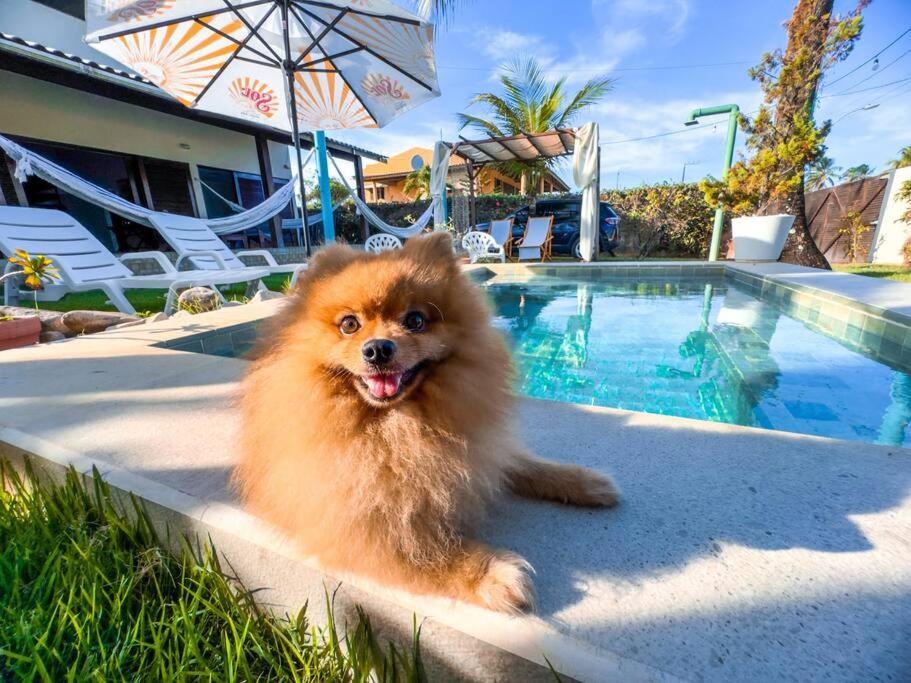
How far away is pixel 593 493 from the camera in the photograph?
4.07 feet

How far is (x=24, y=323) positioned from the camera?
3.39 m

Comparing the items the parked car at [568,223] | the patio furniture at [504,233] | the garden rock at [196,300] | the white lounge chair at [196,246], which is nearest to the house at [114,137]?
the white lounge chair at [196,246]

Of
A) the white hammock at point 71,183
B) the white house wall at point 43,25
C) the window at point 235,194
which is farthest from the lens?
the window at point 235,194

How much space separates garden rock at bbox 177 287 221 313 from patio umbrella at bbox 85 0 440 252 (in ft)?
6.62

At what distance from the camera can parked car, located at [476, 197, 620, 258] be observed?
1215cm

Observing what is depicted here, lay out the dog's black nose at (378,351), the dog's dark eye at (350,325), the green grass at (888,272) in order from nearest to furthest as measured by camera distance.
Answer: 1. the dog's black nose at (378,351)
2. the dog's dark eye at (350,325)
3. the green grass at (888,272)

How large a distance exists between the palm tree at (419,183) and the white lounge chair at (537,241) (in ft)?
29.9

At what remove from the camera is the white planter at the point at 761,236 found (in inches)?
298

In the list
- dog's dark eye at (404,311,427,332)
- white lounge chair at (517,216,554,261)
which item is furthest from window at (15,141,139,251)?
dog's dark eye at (404,311,427,332)

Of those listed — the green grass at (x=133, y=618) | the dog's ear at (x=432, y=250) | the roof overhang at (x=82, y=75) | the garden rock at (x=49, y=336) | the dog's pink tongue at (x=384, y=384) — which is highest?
the roof overhang at (x=82, y=75)

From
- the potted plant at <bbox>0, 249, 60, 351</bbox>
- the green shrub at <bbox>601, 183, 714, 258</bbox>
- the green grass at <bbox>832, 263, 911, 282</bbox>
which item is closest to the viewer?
the potted plant at <bbox>0, 249, 60, 351</bbox>

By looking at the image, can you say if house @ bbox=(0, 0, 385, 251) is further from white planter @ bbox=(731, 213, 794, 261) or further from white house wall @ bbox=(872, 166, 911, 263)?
white house wall @ bbox=(872, 166, 911, 263)

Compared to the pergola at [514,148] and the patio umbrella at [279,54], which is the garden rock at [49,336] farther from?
the pergola at [514,148]

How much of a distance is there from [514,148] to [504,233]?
7.23ft
